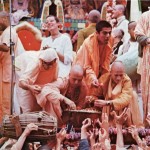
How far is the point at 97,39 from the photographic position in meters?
12.3

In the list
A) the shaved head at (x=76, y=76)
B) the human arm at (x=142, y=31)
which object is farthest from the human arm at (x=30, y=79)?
the human arm at (x=142, y=31)

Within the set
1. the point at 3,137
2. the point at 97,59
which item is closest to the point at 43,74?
the point at 97,59

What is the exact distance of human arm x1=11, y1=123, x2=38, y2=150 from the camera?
886cm

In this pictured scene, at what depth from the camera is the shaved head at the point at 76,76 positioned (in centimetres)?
1161

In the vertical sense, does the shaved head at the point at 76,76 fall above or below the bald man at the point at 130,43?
below

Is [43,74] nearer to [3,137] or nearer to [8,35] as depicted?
[8,35]

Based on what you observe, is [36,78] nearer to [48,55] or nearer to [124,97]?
[48,55]

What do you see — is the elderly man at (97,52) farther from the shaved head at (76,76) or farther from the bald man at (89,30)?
the bald man at (89,30)

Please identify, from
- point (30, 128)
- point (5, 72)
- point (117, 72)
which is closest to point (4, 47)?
point (5, 72)

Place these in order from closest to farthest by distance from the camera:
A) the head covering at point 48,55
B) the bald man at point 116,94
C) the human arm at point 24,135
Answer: the human arm at point 24,135 < the bald man at point 116,94 < the head covering at point 48,55

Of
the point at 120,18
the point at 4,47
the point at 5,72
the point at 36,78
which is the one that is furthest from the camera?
the point at 120,18

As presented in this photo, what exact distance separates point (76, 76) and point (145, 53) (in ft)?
3.70

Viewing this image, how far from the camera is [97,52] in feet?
40.2

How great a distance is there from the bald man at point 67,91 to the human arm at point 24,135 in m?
2.44
